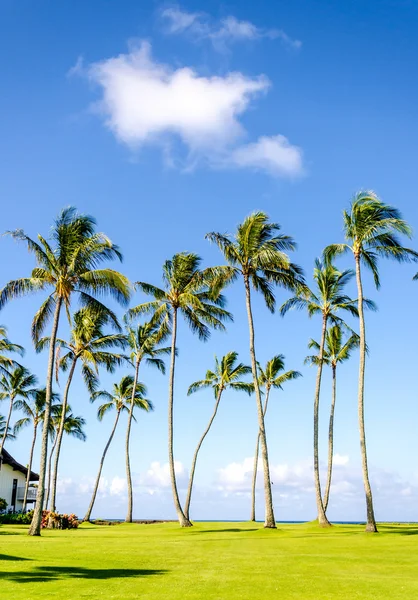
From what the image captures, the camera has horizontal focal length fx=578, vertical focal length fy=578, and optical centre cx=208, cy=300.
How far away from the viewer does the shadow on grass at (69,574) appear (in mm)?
11581

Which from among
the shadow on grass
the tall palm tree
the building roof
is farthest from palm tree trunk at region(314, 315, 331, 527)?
the building roof

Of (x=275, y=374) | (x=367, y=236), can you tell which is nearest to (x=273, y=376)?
(x=275, y=374)

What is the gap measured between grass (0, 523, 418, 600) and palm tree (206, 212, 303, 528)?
13.3 metres

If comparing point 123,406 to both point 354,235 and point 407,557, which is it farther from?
point 407,557

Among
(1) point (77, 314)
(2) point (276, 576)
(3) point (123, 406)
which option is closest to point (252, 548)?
(2) point (276, 576)

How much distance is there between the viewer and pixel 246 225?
3306 cm

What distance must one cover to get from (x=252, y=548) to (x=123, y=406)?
118 feet

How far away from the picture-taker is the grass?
10.3 metres

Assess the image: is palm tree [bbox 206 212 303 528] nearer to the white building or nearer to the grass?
the grass

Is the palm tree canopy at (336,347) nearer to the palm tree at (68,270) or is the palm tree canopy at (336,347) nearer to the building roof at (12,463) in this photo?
the palm tree at (68,270)

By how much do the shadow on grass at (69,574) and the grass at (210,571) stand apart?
2cm

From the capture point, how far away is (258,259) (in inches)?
1318

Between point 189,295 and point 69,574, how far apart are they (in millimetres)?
24676

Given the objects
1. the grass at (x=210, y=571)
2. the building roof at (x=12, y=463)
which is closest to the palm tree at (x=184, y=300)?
the grass at (x=210, y=571)
